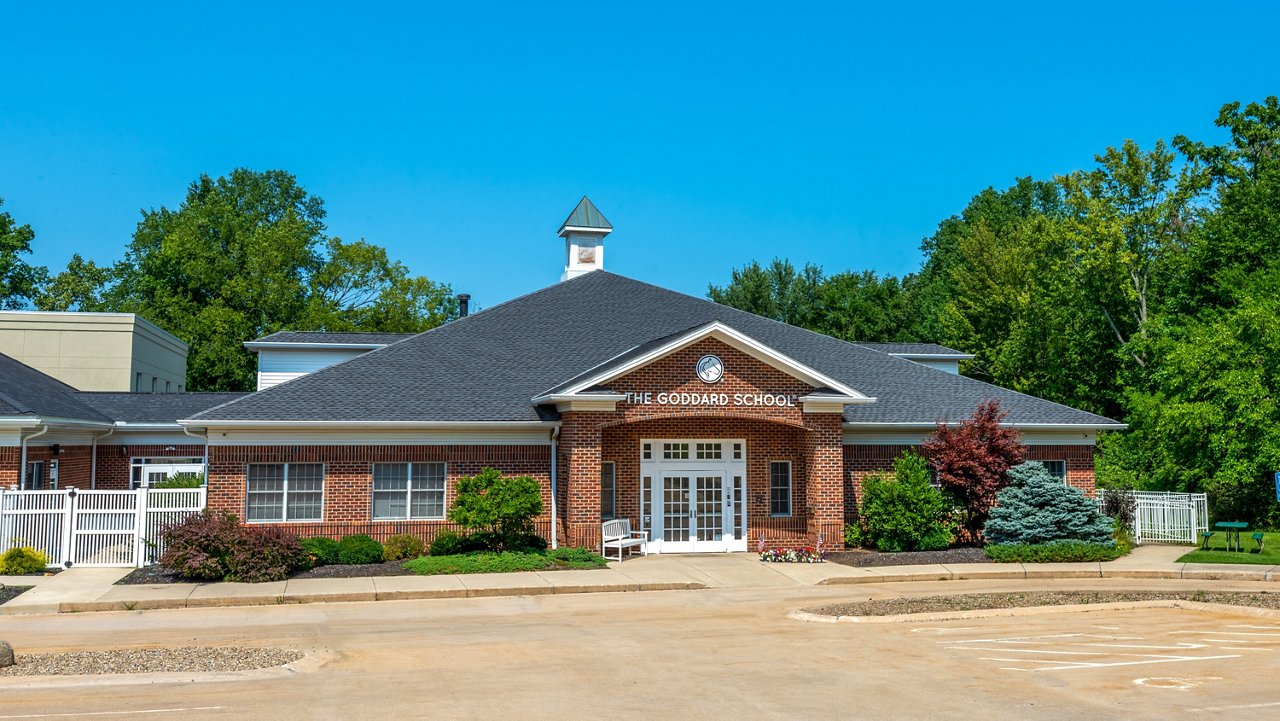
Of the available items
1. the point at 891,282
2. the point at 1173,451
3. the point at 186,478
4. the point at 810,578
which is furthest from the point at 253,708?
the point at 891,282

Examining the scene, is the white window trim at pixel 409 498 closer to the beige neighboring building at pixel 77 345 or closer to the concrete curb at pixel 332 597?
the concrete curb at pixel 332 597

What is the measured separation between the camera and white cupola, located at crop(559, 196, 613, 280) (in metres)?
35.5

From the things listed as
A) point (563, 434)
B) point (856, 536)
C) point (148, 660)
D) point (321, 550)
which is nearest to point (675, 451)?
point (563, 434)

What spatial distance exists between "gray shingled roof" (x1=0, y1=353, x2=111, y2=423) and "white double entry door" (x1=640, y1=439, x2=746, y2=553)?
1432 cm

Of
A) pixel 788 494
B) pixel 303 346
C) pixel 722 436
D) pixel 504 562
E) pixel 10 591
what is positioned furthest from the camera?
pixel 303 346

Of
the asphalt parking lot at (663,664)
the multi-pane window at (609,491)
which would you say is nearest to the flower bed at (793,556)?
the multi-pane window at (609,491)

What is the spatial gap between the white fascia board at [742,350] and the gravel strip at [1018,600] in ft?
22.9

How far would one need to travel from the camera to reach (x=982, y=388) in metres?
30.7

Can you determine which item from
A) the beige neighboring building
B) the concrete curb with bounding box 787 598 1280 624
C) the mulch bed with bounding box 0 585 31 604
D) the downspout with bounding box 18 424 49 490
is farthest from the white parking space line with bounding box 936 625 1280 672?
the beige neighboring building

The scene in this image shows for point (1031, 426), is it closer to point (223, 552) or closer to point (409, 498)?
point (409, 498)

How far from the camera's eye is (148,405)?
32.3m

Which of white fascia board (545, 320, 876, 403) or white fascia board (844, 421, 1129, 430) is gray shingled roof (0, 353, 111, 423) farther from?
white fascia board (844, 421, 1129, 430)

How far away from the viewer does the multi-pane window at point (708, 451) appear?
26.2 metres

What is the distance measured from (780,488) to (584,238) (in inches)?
515
